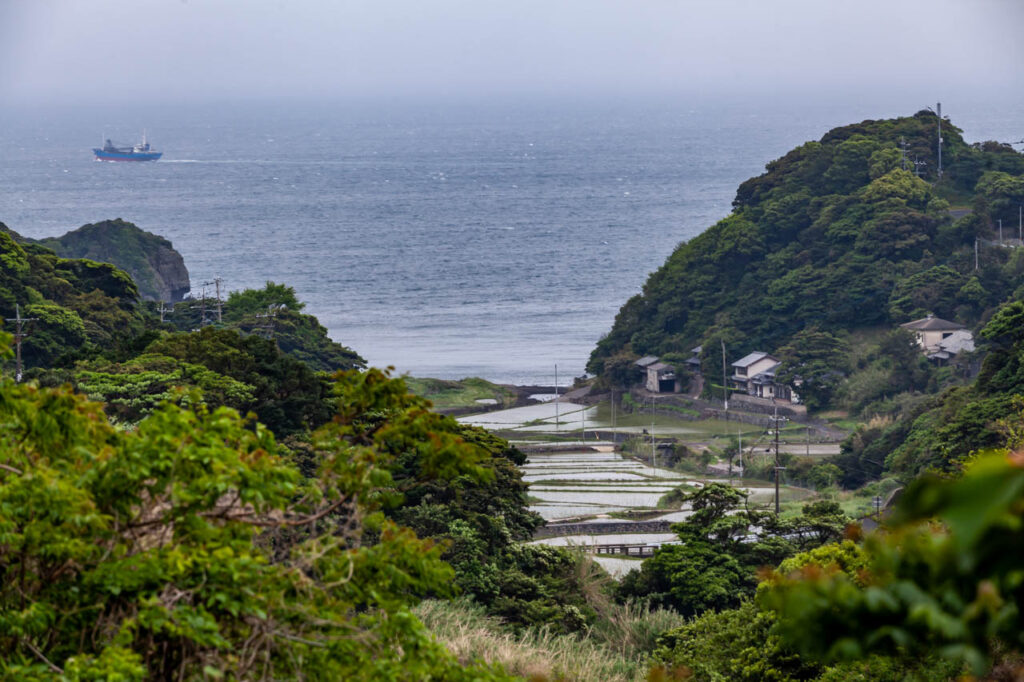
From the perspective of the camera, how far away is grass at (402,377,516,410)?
55.3 meters

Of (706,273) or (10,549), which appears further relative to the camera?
(706,273)

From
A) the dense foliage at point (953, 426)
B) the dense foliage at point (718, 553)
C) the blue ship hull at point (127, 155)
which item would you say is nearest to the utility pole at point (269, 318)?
the dense foliage at point (953, 426)

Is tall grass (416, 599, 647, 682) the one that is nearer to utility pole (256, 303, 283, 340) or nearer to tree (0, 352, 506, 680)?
tree (0, 352, 506, 680)

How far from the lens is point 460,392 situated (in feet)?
188

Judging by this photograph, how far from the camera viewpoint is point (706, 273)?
205 ft

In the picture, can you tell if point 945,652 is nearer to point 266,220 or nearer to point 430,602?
point 430,602

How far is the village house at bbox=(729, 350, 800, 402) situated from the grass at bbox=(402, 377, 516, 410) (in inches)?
411

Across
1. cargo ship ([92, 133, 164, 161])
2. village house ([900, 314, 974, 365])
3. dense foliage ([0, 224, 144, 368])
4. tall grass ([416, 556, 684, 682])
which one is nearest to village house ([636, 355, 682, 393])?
village house ([900, 314, 974, 365])

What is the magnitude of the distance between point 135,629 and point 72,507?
0.72 meters

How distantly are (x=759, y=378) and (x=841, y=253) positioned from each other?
11.9 meters

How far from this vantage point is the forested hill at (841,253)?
57.0 m

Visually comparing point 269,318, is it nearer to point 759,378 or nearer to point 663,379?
point 663,379

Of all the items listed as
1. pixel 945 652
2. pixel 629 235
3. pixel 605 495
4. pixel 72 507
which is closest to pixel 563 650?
pixel 72 507

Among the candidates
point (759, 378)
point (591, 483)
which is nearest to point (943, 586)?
point (591, 483)
